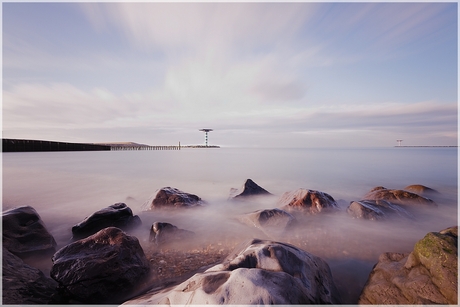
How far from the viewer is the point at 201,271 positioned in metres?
3.49

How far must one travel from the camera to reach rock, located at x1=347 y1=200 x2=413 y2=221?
6.05 meters

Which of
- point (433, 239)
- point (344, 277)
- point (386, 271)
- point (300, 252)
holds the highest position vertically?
point (433, 239)

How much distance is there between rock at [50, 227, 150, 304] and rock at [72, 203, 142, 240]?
1668 mm

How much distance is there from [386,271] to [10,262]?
16.8 feet

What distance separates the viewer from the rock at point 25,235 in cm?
406

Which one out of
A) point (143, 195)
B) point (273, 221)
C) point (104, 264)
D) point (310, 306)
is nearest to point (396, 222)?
point (273, 221)

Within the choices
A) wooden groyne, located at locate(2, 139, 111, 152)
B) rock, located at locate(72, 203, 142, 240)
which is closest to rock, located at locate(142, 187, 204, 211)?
rock, located at locate(72, 203, 142, 240)

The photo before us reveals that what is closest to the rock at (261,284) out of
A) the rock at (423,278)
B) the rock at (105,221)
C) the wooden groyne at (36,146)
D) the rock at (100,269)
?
the rock at (423,278)

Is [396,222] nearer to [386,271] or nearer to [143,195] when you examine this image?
[386,271]

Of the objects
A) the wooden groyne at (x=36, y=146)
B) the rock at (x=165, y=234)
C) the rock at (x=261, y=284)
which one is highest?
the wooden groyne at (x=36, y=146)

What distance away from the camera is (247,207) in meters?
7.69

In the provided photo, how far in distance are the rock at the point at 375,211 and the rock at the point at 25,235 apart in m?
6.97

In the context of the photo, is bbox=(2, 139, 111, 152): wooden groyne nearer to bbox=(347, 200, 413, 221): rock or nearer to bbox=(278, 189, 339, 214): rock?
bbox=(278, 189, 339, 214): rock

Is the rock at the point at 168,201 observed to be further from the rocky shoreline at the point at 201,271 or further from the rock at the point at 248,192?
the rocky shoreline at the point at 201,271
